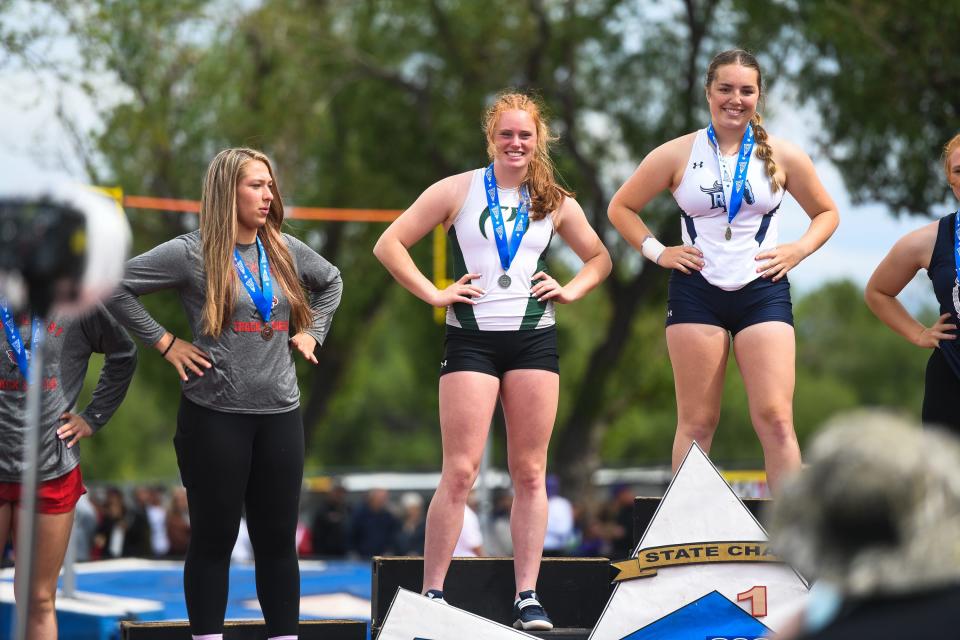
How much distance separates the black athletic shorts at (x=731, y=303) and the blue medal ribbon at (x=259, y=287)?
1548mm

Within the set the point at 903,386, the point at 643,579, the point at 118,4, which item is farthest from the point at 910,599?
the point at 903,386

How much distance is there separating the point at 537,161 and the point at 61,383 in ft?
6.57

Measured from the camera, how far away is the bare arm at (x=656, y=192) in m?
4.83

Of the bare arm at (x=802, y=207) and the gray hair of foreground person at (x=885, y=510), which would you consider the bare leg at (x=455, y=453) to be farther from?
the gray hair of foreground person at (x=885, y=510)

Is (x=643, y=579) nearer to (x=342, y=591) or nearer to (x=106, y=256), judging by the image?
(x=106, y=256)

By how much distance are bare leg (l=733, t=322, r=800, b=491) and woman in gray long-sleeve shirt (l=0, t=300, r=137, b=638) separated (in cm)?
236

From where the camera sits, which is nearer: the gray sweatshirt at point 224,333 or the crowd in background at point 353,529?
the gray sweatshirt at point 224,333

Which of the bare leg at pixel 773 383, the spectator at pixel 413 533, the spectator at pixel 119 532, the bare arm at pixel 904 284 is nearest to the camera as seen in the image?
the bare leg at pixel 773 383

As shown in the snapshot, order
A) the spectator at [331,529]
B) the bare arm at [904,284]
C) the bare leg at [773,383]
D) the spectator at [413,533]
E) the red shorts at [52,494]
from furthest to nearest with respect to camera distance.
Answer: the spectator at [331,529]
the spectator at [413,533]
the bare arm at [904,284]
the bare leg at [773,383]
the red shorts at [52,494]

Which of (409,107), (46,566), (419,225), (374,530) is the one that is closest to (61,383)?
(46,566)

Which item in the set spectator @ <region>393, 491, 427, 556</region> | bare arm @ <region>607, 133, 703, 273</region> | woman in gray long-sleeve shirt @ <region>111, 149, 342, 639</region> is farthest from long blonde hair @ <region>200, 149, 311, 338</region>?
spectator @ <region>393, 491, 427, 556</region>

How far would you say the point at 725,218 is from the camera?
482 centimetres

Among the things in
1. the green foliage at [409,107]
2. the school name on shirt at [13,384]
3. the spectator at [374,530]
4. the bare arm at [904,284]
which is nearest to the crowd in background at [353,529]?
the spectator at [374,530]

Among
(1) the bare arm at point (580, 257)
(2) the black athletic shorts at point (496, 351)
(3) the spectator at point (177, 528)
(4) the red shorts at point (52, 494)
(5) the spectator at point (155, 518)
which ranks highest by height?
(1) the bare arm at point (580, 257)
